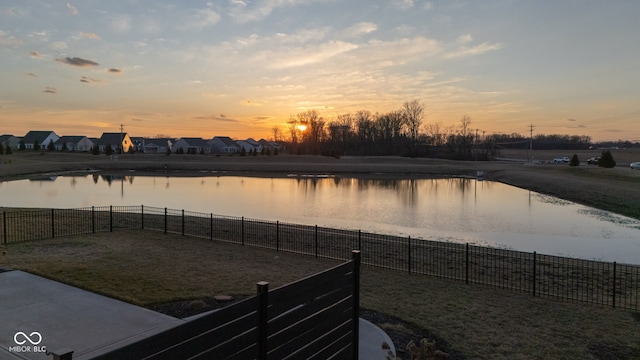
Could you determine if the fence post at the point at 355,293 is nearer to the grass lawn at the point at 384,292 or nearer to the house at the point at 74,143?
the grass lawn at the point at 384,292

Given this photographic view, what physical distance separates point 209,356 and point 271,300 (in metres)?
0.77

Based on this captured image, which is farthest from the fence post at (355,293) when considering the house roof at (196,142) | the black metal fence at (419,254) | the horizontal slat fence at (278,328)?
the house roof at (196,142)

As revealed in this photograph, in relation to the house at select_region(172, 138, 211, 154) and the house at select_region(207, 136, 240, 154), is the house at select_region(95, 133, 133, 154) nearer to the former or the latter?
the house at select_region(172, 138, 211, 154)

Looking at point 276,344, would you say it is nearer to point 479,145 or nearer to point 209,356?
point 209,356

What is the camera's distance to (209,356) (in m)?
3.31

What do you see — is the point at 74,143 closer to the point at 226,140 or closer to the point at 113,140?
the point at 113,140

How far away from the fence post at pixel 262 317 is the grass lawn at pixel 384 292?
402 cm

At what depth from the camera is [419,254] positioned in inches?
590

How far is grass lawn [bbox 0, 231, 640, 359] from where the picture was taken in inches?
278

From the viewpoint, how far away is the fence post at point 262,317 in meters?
3.75

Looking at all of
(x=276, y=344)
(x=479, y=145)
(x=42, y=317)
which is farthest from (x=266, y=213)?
(x=479, y=145)

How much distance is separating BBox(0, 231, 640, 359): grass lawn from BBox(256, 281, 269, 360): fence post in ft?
13.2

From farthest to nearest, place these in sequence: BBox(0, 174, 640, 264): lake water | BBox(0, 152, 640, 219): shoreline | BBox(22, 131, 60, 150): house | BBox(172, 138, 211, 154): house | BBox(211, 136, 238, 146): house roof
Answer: BBox(211, 136, 238, 146): house roof, BBox(172, 138, 211, 154): house, BBox(22, 131, 60, 150): house, BBox(0, 152, 640, 219): shoreline, BBox(0, 174, 640, 264): lake water

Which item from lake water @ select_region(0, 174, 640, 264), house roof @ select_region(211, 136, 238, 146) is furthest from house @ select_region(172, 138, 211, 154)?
lake water @ select_region(0, 174, 640, 264)
